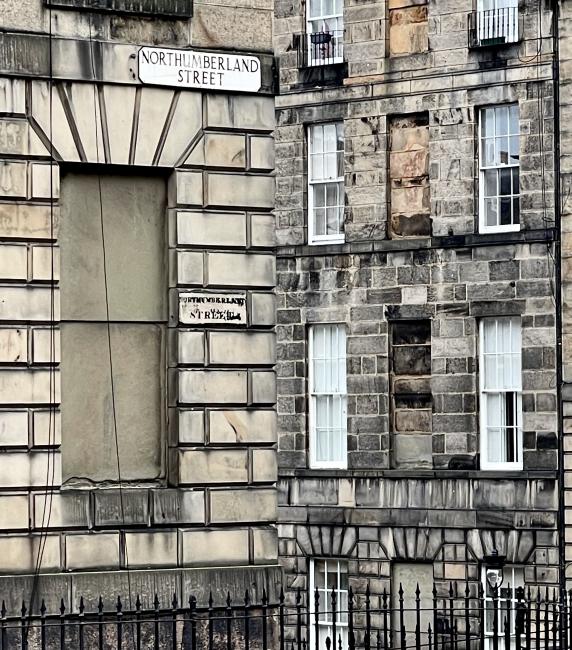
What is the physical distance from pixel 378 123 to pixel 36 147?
21.4 metres

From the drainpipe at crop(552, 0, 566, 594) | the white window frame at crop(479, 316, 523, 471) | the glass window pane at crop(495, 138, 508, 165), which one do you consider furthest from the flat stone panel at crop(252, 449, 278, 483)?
the glass window pane at crop(495, 138, 508, 165)

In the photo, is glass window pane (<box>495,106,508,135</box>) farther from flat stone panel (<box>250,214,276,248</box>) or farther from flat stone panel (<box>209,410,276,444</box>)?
flat stone panel (<box>209,410,276,444</box>)

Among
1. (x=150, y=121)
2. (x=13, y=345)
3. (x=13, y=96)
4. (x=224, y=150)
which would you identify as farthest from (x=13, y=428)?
(x=224, y=150)

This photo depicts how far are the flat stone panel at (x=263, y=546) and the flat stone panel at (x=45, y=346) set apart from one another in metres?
2.63

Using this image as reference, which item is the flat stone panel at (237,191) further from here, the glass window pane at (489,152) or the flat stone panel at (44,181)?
the glass window pane at (489,152)

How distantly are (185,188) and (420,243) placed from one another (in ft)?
65.3

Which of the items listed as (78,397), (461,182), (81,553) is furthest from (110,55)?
(461,182)

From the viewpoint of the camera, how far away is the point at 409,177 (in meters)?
40.4

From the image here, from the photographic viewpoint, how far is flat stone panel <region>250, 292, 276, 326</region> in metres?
20.9

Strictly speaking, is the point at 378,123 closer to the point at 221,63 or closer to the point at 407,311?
the point at 407,311

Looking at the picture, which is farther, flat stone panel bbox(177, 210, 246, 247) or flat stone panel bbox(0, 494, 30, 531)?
flat stone panel bbox(177, 210, 246, 247)

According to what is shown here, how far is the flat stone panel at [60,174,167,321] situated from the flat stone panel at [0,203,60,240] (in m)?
0.30

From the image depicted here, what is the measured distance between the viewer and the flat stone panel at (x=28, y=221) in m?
19.5

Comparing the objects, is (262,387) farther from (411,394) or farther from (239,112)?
(411,394)
